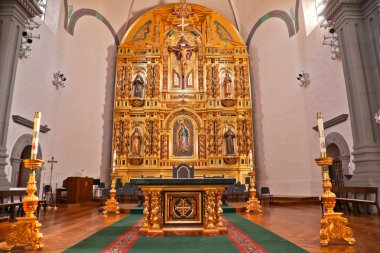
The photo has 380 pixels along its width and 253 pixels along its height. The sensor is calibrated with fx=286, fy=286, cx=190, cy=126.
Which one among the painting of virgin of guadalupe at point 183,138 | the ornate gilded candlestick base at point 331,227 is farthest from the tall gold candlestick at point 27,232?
the painting of virgin of guadalupe at point 183,138

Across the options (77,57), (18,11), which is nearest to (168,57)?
(77,57)

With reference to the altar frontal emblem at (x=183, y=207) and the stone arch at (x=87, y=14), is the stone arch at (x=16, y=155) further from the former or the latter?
the altar frontal emblem at (x=183, y=207)

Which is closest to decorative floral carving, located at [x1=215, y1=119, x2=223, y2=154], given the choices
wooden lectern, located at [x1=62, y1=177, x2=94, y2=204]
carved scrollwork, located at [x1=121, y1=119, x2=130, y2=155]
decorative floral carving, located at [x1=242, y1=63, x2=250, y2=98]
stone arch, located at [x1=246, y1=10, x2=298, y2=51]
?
decorative floral carving, located at [x1=242, y1=63, x2=250, y2=98]

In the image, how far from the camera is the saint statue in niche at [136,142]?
13.2m

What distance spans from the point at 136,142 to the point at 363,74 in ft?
30.6

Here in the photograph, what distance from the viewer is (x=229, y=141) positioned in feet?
44.1

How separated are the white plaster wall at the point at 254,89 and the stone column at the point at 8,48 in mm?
1802

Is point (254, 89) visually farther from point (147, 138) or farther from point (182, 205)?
point (182, 205)

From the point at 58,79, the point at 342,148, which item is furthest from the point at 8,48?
the point at 342,148

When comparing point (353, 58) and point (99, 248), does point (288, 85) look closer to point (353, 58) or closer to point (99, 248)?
point (353, 58)

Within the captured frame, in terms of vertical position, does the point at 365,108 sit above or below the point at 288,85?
below

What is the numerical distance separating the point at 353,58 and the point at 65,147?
1095cm

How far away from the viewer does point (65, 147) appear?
12.2 metres

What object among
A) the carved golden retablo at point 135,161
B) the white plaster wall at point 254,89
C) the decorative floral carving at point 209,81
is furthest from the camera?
the decorative floral carving at point 209,81
